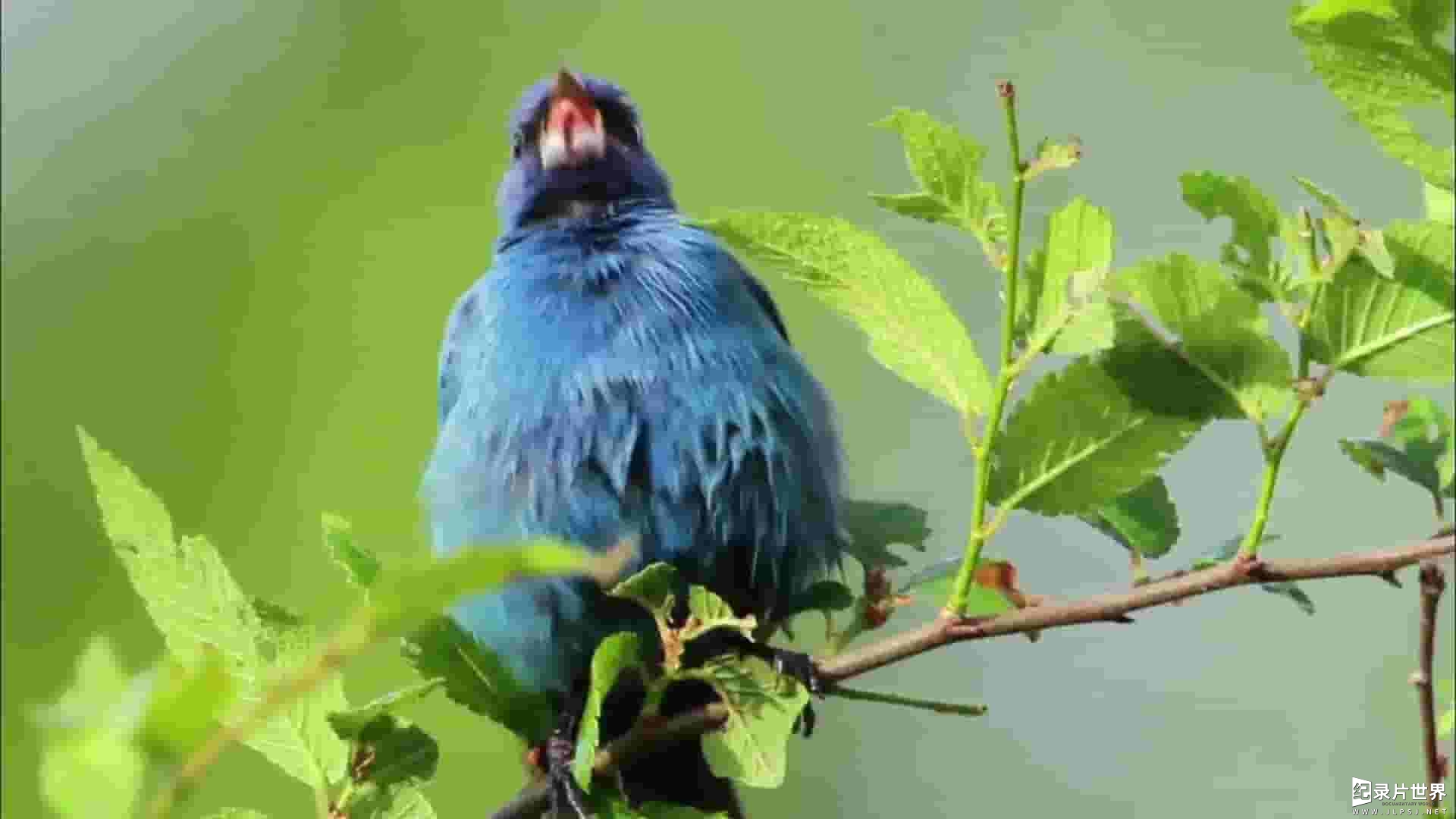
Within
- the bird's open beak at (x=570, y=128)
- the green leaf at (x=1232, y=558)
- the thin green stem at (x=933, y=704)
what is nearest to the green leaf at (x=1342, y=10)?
the green leaf at (x=1232, y=558)

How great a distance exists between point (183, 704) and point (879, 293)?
1.22 metres

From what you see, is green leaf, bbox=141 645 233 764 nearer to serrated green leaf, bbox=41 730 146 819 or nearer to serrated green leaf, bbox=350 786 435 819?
serrated green leaf, bbox=41 730 146 819

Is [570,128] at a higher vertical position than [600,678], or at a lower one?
higher

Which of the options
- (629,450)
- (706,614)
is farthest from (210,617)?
(629,450)

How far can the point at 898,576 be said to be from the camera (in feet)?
9.18

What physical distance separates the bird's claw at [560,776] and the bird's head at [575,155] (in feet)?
5.71

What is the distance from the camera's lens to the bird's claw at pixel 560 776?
289 cm

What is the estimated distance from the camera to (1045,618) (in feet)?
7.11

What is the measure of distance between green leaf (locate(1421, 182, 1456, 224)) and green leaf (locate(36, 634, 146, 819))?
1.34m

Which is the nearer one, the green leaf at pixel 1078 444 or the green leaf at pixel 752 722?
the green leaf at pixel 1078 444

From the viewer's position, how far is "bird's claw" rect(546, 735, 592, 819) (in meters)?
2.89

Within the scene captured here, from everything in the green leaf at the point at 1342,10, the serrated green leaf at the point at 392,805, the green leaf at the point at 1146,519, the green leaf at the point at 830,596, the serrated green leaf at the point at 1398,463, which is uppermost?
the green leaf at the point at 1342,10

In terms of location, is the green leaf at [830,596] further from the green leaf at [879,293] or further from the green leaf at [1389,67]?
the green leaf at [1389,67]

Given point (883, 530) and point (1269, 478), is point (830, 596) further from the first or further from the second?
point (1269, 478)
